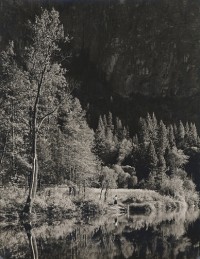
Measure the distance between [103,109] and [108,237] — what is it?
274 centimetres

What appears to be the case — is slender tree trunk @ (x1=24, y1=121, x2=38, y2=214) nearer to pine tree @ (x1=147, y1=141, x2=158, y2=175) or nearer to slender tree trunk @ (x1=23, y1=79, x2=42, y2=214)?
slender tree trunk @ (x1=23, y1=79, x2=42, y2=214)

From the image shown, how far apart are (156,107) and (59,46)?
6.26 ft

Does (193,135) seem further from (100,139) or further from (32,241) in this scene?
(32,241)

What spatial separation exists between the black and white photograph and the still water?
0.11 m

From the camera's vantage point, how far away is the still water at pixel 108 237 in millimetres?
4160

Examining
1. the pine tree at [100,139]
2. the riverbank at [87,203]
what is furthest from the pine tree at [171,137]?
the pine tree at [100,139]

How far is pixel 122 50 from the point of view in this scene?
279 inches

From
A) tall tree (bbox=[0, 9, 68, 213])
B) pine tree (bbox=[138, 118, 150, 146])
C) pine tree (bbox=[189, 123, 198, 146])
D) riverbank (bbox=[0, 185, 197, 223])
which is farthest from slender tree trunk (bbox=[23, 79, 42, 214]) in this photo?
pine tree (bbox=[189, 123, 198, 146])

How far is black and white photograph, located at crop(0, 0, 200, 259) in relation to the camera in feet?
22.1

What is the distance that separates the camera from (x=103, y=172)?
7281mm

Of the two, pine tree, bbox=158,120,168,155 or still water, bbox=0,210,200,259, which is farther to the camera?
pine tree, bbox=158,120,168,155

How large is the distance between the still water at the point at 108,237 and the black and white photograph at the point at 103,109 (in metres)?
0.11

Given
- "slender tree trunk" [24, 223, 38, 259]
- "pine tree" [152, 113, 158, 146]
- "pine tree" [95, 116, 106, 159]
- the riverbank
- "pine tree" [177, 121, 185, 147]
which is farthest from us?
"pine tree" [95, 116, 106, 159]

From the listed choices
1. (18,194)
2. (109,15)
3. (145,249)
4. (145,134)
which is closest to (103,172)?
(145,134)
